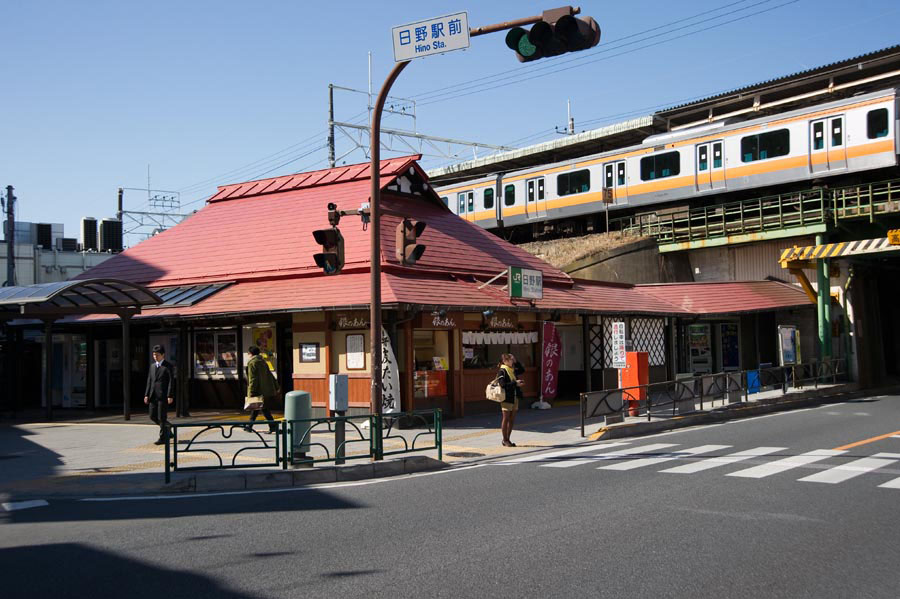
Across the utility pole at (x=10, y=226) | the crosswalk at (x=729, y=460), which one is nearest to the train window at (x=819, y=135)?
the crosswalk at (x=729, y=460)

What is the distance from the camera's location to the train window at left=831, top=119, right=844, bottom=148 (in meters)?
26.2

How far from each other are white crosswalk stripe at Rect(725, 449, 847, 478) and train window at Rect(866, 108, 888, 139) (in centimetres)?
1646

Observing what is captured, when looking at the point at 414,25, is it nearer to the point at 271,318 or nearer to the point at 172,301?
the point at 271,318

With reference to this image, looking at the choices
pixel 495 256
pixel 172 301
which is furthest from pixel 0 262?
pixel 495 256

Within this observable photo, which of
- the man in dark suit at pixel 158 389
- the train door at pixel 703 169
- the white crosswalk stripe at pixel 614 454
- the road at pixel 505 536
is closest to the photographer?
the road at pixel 505 536

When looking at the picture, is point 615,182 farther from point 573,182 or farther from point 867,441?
point 867,441

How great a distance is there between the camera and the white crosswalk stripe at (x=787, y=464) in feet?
35.1

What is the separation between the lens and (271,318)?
20.1 m

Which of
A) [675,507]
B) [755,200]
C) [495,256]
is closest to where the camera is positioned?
[675,507]

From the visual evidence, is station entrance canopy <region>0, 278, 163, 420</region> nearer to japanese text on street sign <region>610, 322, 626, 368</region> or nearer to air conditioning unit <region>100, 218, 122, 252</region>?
japanese text on street sign <region>610, 322, 626, 368</region>

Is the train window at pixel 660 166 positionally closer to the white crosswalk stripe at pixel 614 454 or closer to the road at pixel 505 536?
the white crosswalk stripe at pixel 614 454

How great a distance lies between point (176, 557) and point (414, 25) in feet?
24.7

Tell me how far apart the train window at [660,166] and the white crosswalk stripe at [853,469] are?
2078 centimetres

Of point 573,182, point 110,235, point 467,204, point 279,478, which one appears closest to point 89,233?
point 110,235
